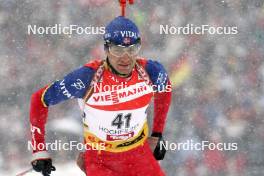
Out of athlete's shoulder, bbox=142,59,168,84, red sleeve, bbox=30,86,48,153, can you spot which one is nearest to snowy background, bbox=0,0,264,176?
athlete's shoulder, bbox=142,59,168,84

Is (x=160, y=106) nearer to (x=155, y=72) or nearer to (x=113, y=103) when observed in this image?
(x=155, y=72)

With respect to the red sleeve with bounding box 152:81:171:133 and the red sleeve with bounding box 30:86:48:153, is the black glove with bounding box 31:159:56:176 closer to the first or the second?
the red sleeve with bounding box 30:86:48:153

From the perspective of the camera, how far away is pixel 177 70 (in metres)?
8.78

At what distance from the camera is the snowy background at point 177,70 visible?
28.3ft

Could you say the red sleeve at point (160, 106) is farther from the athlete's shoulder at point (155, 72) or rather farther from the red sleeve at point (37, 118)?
the red sleeve at point (37, 118)

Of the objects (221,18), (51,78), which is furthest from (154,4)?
(51,78)

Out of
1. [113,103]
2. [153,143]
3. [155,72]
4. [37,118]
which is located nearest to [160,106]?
[153,143]

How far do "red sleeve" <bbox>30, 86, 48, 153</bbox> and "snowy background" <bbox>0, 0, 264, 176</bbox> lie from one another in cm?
430

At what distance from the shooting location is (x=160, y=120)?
16.0 ft

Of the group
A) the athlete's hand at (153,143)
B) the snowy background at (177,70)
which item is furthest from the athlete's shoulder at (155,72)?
the snowy background at (177,70)

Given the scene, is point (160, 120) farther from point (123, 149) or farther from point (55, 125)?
→ point (55, 125)

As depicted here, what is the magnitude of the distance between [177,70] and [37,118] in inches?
183

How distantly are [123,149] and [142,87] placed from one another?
47cm

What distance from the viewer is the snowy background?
8641mm
